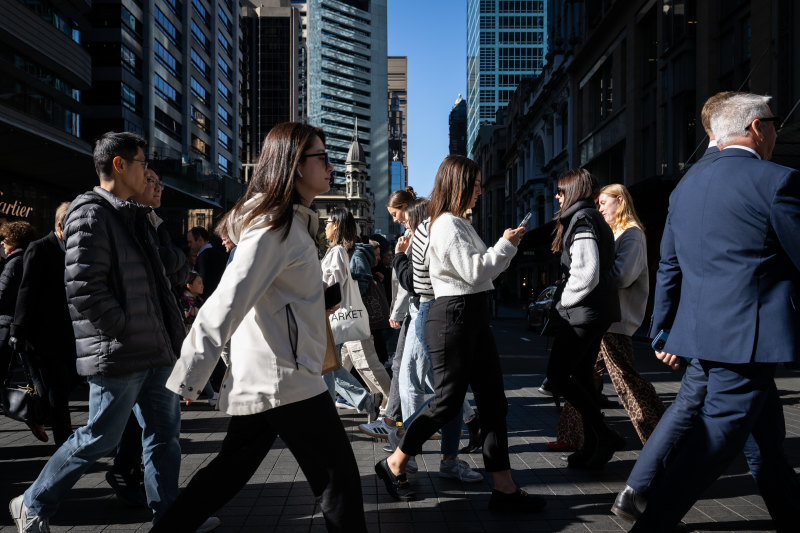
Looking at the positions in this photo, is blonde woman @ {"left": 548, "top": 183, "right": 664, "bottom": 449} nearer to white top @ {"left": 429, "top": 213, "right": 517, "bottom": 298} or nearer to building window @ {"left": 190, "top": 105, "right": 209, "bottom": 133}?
white top @ {"left": 429, "top": 213, "right": 517, "bottom": 298}

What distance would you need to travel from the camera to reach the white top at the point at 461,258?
376 cm

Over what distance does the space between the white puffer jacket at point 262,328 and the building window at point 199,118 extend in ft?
213

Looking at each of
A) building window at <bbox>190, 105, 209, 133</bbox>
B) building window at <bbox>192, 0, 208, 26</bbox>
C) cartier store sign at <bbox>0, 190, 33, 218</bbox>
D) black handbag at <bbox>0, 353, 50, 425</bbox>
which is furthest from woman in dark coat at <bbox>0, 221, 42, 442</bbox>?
building window at <bbox>192, 0, 208, 26</bbox>

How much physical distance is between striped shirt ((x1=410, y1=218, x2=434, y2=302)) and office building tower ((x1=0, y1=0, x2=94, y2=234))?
14.8 m

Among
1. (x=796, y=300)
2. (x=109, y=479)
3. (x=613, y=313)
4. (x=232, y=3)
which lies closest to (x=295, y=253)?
(x=796, y=300)

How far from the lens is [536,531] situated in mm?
3578

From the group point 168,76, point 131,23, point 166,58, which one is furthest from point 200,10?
point 131,23

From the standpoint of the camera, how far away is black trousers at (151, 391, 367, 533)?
8.26 ft

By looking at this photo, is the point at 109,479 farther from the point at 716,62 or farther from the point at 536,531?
the point at 716,62

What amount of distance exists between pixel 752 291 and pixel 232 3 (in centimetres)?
8238

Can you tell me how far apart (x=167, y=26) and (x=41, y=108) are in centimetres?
3298

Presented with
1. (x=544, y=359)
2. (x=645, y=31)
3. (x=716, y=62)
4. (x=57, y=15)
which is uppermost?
(x=57, y=15)

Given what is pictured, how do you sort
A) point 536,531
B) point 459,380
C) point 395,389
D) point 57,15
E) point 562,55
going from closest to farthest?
point 536,531 → point 459,380 → point 395,389 → point 57,15 → point 562,55

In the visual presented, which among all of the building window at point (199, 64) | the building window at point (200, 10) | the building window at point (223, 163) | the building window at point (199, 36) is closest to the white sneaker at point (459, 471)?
the building window at point (199, 64)
